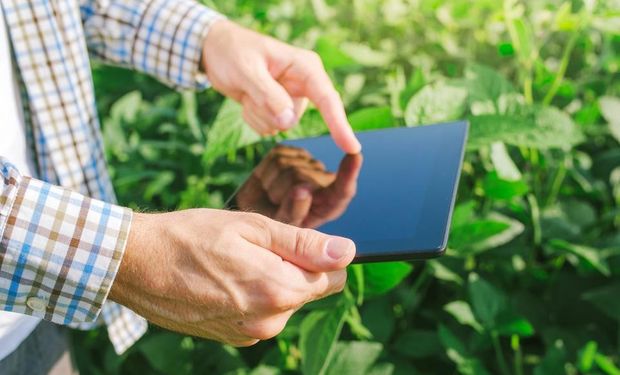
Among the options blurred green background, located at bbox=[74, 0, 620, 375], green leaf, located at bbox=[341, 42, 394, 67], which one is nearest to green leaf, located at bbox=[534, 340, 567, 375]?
blurred green background, located at bbox=[74, 0, 620, 375]

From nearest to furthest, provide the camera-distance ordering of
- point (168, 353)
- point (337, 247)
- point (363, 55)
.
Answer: point (337, 247), point (168, 353), point (363, 55)

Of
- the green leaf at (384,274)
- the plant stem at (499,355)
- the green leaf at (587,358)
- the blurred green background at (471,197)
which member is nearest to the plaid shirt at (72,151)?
the blurred green background at (471,197)

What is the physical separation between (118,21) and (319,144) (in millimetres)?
391

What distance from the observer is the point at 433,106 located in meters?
1.23

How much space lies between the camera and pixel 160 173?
1.53m

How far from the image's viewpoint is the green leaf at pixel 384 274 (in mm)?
1087

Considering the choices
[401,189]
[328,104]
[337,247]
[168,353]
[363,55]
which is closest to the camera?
[337,247]

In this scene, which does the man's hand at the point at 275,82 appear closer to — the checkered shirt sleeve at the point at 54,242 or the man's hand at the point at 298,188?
the man's hand at the point at 298,188

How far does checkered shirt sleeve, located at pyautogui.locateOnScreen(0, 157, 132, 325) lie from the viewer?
0.79 meters

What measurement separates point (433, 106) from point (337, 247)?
0.52 m

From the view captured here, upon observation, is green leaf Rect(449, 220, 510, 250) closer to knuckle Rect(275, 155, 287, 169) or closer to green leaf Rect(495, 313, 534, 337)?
green leaf Rect(495, 313, 534, 337)

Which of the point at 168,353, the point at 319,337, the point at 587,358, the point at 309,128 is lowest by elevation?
the point at 168,353

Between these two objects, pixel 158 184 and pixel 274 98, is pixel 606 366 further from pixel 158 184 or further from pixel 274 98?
pixel 158 184

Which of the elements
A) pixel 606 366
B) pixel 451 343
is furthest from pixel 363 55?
pixel 606 366
